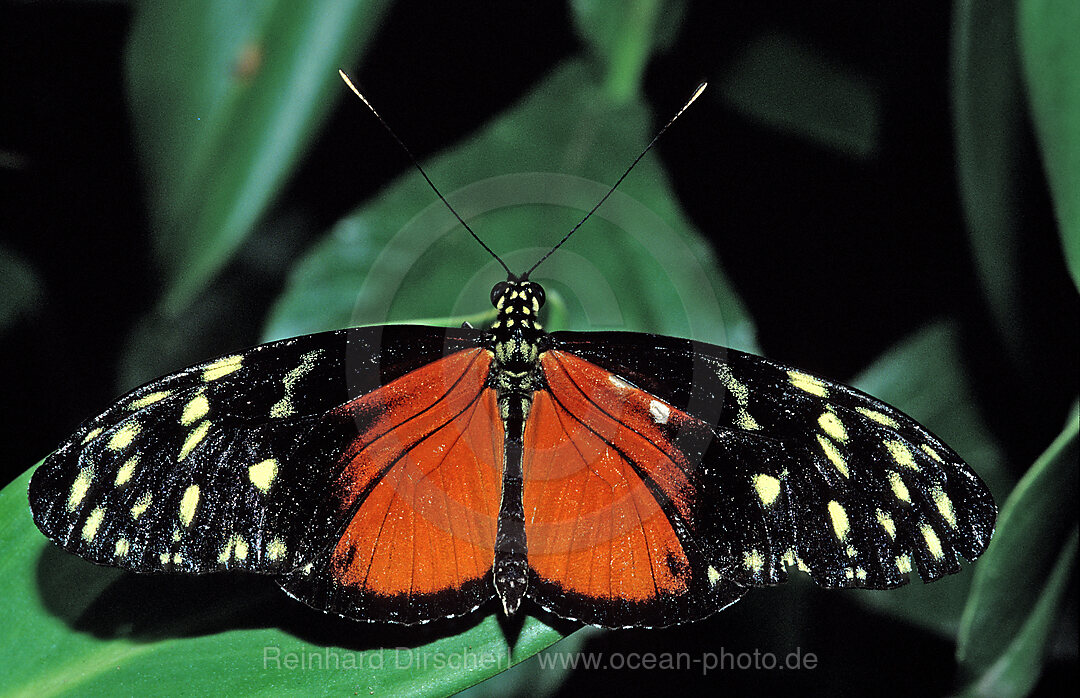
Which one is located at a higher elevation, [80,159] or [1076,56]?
[80,159]

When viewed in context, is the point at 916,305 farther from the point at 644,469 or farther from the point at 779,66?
the point at 644,469

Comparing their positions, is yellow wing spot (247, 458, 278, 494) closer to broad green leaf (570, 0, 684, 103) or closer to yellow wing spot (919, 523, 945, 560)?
yellow wing spot (919, 523, 945, 560)

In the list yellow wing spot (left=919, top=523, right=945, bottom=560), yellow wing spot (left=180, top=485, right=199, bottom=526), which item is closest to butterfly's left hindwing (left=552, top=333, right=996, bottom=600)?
yellow wing spot (left=919, top=523, right=945, bottom=560)

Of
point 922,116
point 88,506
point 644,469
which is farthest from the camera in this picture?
point 922,116

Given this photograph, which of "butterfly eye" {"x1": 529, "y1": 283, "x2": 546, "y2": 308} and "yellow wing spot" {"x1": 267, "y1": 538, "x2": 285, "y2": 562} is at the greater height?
"butterfly eye" {"x1": 529, "y1": 283, "x2": 546, "y2": 308}

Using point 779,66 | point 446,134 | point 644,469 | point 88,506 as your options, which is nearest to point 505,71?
point 446,134

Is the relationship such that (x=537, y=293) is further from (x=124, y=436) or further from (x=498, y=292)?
(x=124, y=436)
